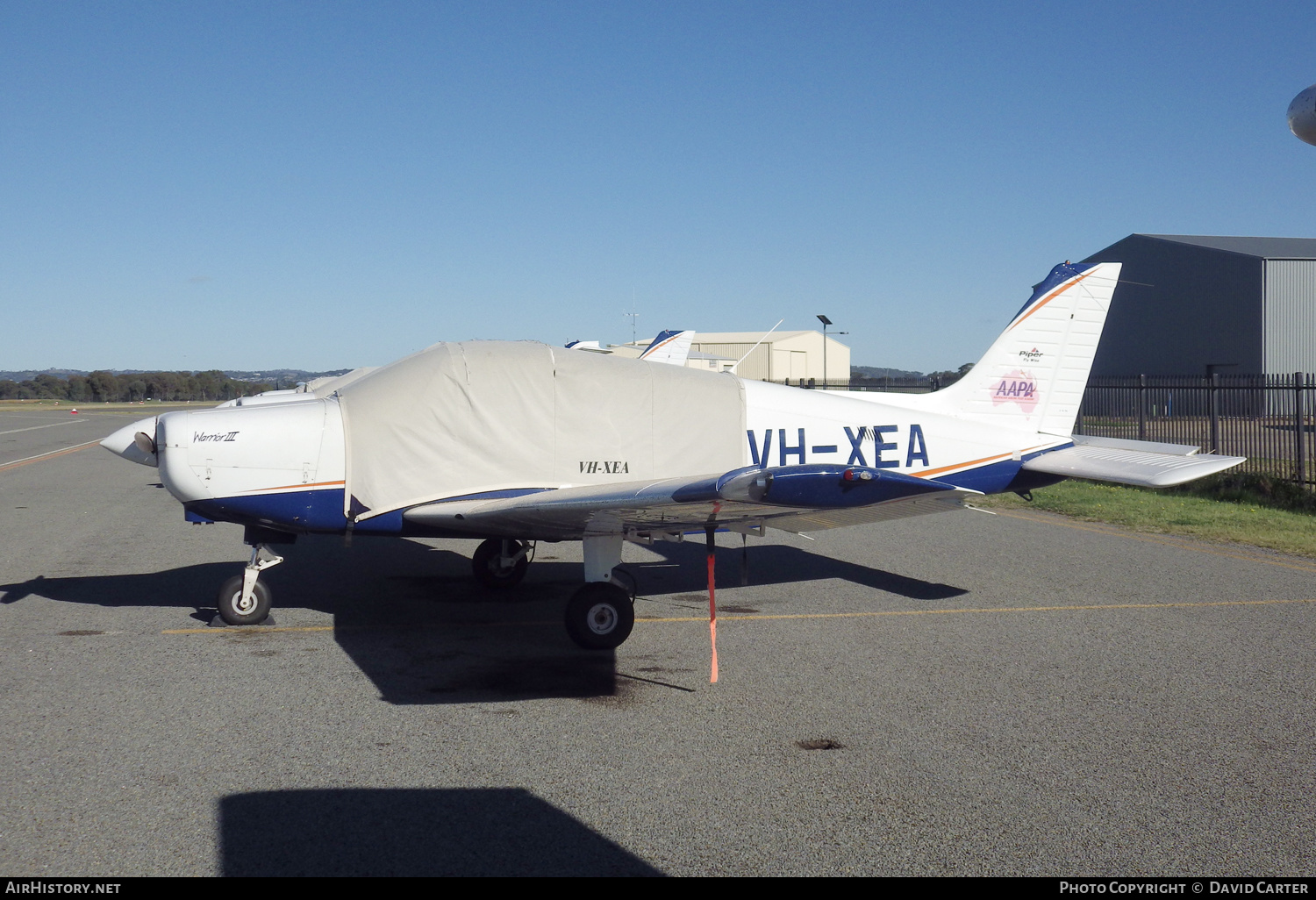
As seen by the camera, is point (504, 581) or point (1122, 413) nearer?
point (504, 581)

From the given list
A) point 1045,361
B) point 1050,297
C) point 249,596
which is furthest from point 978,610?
point 249,596

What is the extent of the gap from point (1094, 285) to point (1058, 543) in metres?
3.36

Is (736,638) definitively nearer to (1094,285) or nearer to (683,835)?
(683,835)

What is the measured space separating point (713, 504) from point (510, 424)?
217 cm

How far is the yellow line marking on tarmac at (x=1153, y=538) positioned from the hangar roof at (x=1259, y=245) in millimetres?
28612

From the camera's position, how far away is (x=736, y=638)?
22.7ft

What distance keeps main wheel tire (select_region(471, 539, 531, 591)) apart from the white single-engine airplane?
129cm

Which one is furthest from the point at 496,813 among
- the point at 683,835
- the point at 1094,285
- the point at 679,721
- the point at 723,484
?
the point at 1094,285

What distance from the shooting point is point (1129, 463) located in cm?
766

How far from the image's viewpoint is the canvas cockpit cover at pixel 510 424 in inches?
269

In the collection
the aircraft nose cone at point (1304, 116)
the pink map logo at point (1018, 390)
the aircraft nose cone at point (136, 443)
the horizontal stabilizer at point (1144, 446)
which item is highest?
the aircraft nose cone at point (1304, 116)

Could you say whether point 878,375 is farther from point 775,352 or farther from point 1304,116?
point 1304,116

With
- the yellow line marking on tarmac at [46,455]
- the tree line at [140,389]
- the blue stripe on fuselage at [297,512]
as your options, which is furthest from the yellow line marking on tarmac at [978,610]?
the tree line at [140,389]

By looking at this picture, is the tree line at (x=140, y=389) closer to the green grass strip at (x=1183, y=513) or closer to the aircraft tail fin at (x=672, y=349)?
the aircraft tail fin at (x=672, y=349)
